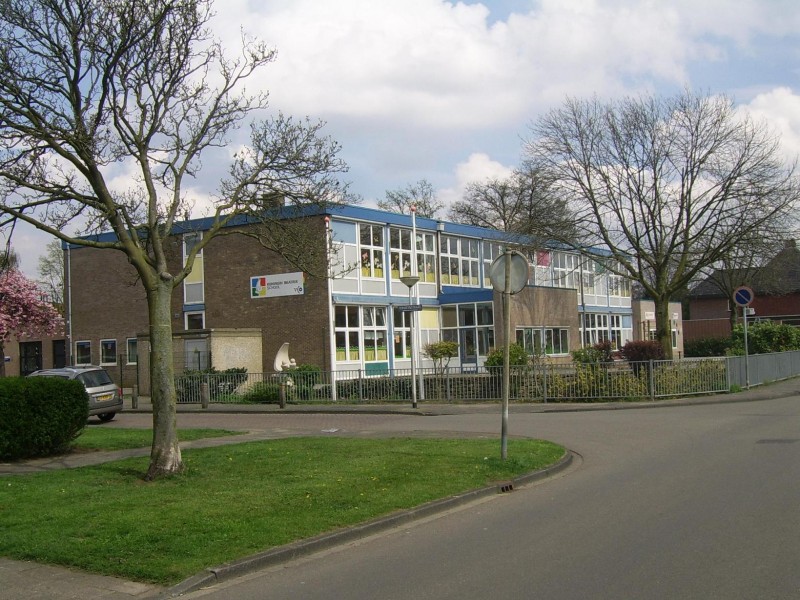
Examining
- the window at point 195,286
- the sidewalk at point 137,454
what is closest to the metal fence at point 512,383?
the sidewalk at point 137,454

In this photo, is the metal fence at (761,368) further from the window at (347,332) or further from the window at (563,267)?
the window at (563,267)

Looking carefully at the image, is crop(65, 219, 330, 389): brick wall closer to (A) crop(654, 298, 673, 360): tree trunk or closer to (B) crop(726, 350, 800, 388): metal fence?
(A) crop(654, 298, 673, 360): tree trunk

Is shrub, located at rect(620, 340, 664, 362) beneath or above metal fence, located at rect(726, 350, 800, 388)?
above

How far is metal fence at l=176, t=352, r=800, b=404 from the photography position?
25094 mm

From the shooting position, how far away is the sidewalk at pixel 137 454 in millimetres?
6344

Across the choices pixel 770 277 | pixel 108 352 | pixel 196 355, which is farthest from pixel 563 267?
pixel 108 352

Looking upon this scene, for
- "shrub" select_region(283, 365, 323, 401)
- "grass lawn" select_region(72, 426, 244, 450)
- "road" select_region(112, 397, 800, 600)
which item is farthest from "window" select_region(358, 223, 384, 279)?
"road" select_region(112, 397, 800, 600)

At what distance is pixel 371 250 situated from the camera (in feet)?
122

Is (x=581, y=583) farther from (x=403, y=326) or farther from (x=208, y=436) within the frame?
(x=403, y=326)

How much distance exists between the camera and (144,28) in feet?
37.0

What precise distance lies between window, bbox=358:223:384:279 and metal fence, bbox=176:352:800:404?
7.59 m

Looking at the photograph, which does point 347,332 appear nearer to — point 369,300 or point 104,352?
point 369,300

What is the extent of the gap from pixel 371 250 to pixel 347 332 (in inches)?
166

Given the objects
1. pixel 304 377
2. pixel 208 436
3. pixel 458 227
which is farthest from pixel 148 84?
pixel 458 227
